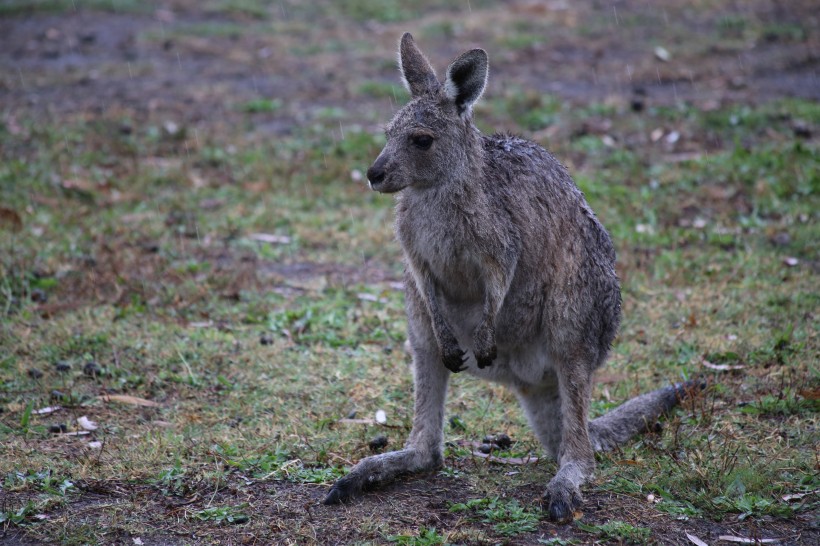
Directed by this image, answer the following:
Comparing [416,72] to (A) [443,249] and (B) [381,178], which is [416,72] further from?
(A) [443,249]

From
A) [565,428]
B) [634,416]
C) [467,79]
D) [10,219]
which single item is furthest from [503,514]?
[10,219]

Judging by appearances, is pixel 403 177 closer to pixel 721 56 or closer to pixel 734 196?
pixel 734 196

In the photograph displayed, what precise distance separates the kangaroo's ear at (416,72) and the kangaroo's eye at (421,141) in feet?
0.79

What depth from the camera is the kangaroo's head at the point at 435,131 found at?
3.80 m

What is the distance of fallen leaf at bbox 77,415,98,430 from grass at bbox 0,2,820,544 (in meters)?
0.05

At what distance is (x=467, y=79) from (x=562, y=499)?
175 cm

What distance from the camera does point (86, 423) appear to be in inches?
179

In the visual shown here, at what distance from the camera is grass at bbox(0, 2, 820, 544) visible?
3742mm

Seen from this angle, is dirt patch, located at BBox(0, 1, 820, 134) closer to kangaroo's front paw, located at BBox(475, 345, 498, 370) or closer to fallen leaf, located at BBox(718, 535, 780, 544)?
kangaroo's front paw, located at BBox(475, 345, 498, 370)

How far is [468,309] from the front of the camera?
402 cm

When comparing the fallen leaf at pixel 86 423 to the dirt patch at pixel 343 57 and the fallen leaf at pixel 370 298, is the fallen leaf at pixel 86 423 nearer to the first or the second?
the fallen leaf at pixel 370 298

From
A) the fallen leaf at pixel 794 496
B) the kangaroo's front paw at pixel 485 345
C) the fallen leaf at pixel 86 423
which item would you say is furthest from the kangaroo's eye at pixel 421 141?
the fallen leaf at pixel 86 423

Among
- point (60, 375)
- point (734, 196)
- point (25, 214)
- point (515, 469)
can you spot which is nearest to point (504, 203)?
point (515, 469)

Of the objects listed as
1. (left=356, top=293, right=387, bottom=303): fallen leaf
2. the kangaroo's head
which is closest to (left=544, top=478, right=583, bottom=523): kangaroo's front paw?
the kangaroo's head
